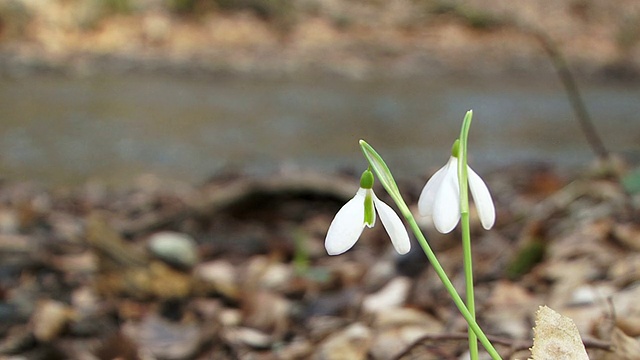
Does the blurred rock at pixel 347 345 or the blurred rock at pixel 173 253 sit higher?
the blurred rock at pixel 173 253

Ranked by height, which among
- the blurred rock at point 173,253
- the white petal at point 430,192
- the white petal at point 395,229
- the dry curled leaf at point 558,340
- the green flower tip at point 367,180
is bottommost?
the dry curled leaf at point 558,340

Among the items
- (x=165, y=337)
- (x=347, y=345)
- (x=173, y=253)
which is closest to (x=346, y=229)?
(x=347, y=345)

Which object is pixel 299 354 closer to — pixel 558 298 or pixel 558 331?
pixel 558 298

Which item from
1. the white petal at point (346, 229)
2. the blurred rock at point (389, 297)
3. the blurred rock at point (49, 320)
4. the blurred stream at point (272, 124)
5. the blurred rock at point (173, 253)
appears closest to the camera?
the white petal at point (346, 229)

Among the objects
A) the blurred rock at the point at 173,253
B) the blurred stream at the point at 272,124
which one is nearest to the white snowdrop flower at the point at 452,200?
the blurred rock at the point at 173,253

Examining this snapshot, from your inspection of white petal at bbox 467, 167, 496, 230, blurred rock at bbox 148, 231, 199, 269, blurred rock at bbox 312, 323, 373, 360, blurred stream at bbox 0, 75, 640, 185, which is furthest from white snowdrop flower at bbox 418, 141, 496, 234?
blurred stream at bbox 0, 75, 640, 185

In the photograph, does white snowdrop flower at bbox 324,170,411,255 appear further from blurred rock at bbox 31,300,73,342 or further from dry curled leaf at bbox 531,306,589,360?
blurred rock at bbox 31,300,73,342

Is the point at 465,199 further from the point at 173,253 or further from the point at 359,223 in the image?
the point at 173,253

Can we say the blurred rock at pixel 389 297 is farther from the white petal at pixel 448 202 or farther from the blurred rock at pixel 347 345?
the white petal at pixel 448 202
